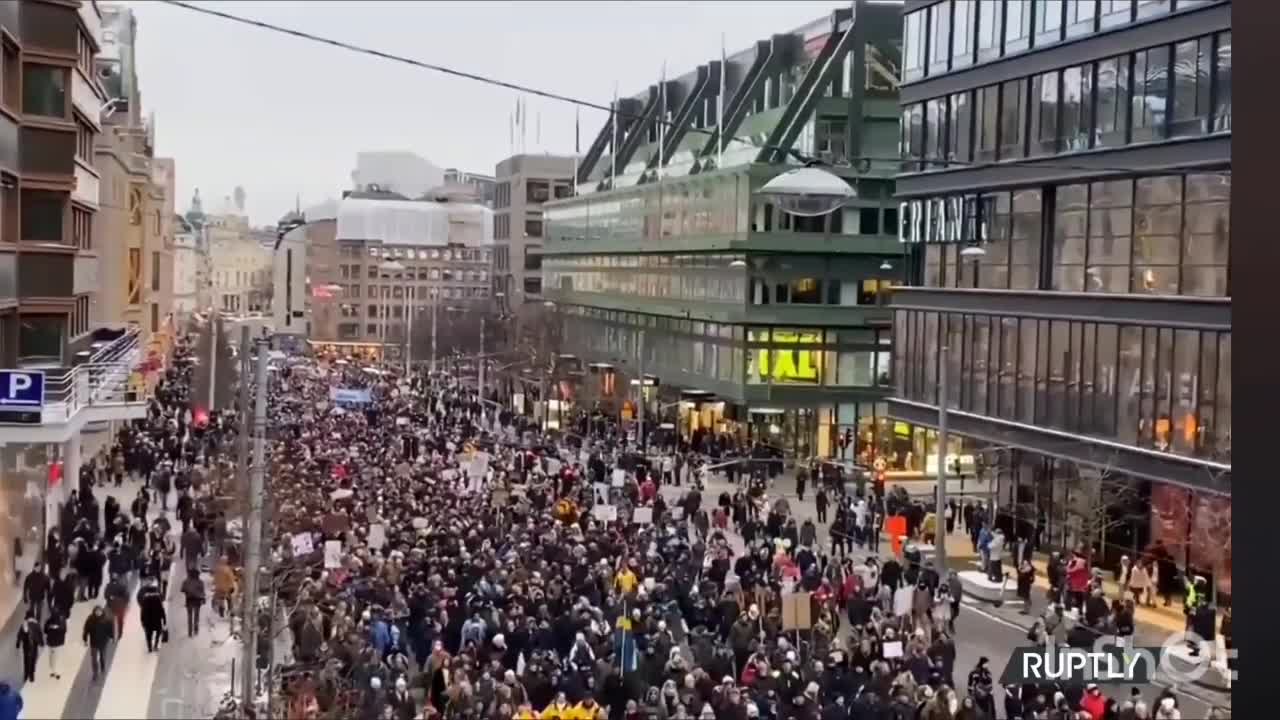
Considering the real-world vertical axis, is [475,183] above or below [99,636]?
above

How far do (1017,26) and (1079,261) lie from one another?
2.50m

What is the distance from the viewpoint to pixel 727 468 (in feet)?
57.2

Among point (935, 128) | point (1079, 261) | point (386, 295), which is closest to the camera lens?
point (1079, 261)

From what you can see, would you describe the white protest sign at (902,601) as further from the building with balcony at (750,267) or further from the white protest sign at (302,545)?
the building with balcony at (750,267)

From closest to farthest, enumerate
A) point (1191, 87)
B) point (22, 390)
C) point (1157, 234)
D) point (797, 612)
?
point (797, 612)
point (22, 390)
point (1191, 87)
point (1157, 234)

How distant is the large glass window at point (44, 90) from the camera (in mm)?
10484

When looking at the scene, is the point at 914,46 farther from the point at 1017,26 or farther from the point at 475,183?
the point at 475,183

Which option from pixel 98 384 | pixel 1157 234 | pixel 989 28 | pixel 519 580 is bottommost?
pixel 519 580

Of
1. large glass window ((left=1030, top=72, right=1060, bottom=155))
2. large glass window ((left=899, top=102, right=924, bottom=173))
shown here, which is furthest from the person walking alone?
large glass window ((left=899, top=102, right=924, bottom=173))

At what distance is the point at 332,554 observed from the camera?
10.0 metres

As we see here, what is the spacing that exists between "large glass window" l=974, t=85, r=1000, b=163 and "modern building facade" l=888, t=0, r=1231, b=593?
0.08 ft

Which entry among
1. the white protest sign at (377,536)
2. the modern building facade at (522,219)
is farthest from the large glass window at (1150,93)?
the modern building facade at (522,219)

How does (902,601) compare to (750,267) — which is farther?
(750,267)

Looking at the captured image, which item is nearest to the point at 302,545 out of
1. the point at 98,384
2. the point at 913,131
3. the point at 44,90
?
the point at 98,384
